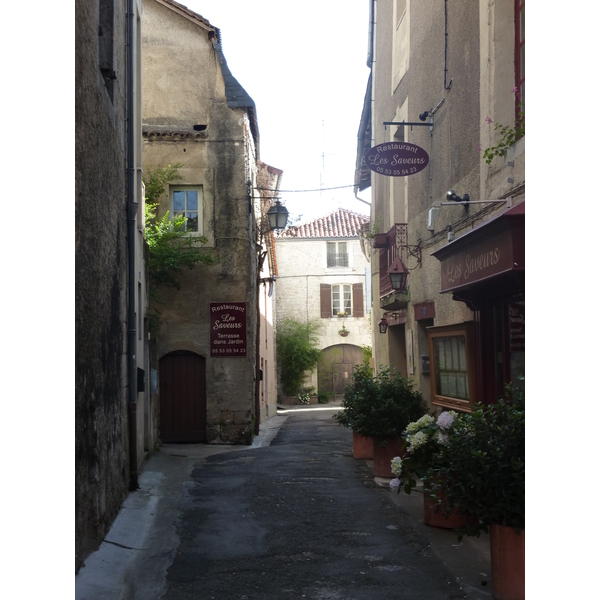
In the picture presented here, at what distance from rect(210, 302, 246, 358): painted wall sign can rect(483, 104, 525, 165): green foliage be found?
339 inches

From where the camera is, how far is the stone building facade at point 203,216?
15.6m

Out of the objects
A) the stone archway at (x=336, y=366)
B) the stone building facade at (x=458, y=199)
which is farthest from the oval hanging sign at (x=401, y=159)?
the stone archway at (x=336, y=366)

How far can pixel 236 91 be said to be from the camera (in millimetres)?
16172

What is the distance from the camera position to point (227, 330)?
15617mm

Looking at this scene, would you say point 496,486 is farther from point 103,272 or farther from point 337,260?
point 337,260

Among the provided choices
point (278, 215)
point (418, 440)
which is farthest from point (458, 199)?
point (278, 215)

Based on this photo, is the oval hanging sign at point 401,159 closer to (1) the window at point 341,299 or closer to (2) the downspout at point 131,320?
(2) the downspout at point 131,320

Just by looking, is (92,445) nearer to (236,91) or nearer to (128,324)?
(128,324)

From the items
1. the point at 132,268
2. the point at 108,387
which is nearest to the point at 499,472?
the point at 108,387

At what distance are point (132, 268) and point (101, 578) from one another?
4.40 meters

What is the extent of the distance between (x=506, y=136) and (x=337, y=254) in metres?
27.3

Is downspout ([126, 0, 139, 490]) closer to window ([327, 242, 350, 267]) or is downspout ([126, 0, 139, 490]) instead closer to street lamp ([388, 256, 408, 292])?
street lamp ([388, 256, 408, 292])

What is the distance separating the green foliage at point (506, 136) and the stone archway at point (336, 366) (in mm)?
25620

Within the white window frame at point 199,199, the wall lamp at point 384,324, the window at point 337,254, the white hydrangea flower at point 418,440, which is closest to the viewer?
the white hydrangea flower at point 418,440
